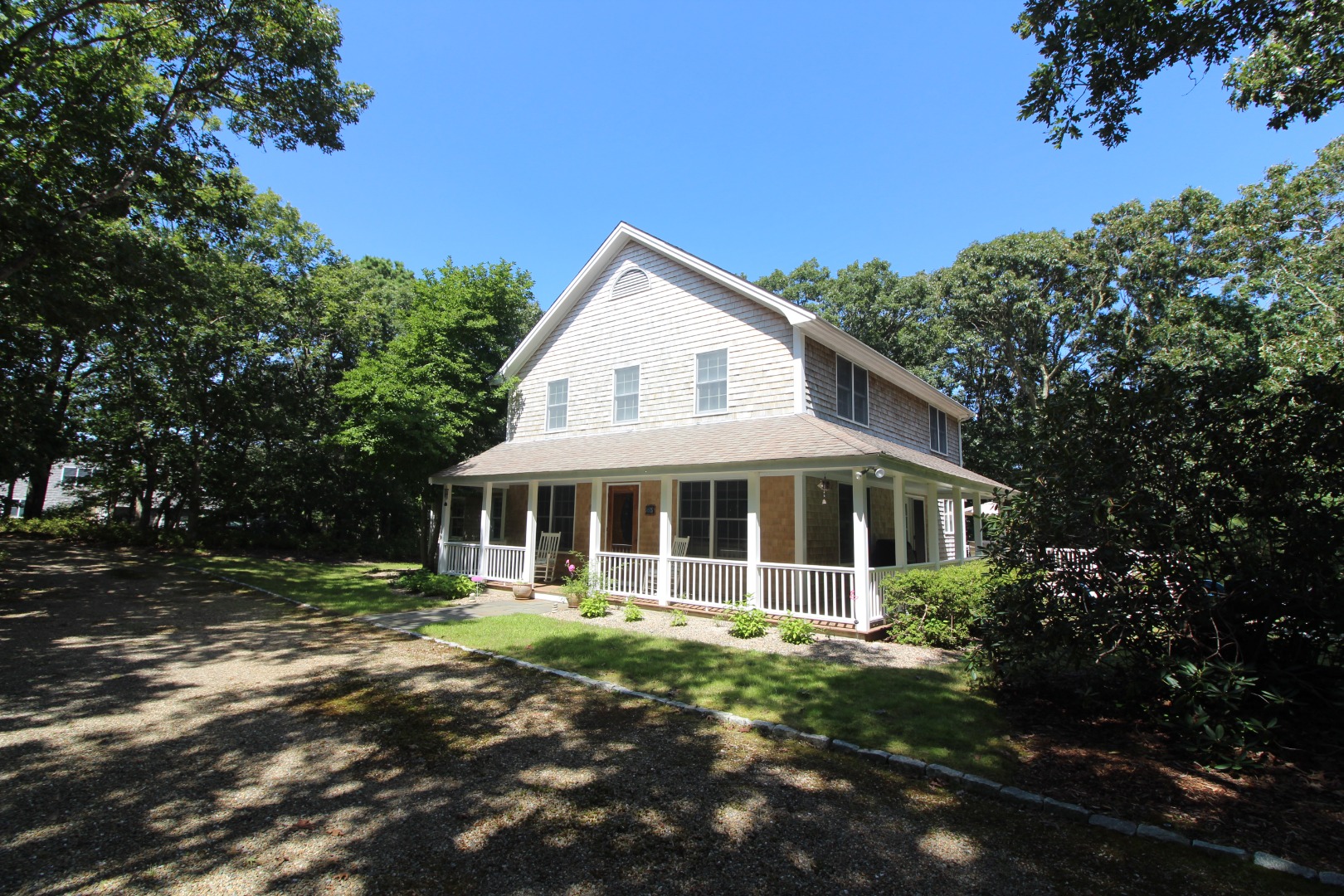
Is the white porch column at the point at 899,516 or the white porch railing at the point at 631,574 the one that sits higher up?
the white porch column at the point at 899,516

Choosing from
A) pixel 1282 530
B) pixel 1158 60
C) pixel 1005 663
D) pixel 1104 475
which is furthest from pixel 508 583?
pixel 1158 60

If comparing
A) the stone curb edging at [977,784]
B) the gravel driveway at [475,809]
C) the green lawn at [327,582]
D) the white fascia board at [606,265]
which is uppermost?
the white fascia board at [606,265]

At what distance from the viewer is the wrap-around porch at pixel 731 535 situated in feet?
34.6

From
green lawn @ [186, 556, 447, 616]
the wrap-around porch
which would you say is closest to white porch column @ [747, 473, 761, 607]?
the wrap-around porch

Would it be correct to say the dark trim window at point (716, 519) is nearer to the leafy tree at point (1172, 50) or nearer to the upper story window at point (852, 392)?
the upper story window at point (852, 392)

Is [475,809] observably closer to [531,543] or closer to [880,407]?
[531,543]

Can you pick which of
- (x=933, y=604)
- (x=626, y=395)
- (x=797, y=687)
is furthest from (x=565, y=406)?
(x=797, y=687)

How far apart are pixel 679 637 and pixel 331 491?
20904mm

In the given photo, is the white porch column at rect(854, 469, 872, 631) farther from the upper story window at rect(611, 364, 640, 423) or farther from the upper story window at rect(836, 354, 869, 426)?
the upper story window at rect(611, 364, 640, 423)

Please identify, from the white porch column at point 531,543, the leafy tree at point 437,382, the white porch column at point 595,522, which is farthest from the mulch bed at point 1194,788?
the leafy tree at point 437,382

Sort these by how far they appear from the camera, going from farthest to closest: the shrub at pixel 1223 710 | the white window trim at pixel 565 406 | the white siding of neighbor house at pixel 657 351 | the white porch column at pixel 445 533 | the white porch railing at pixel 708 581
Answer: the white window trim at pixel 565 406 < the white porch column at pixel 445 533 < the white siding of neighbor house at pixel 657 351 < the white porch railing at pixel 708 581 < the shrub at pixel 1223 710

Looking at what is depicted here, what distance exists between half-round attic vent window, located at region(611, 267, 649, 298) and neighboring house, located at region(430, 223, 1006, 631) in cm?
5

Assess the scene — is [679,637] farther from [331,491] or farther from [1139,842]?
[331,491]

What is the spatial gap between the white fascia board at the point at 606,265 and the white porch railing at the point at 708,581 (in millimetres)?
5345
